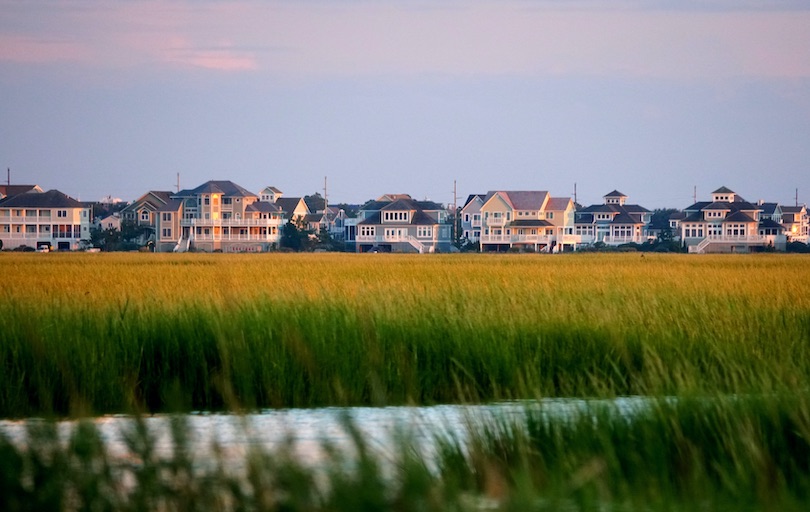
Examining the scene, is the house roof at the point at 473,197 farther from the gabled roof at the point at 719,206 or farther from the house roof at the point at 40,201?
the house roof at the point at 40,201

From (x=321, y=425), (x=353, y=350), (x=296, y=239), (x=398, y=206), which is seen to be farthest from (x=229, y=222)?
(x=321, y=425)

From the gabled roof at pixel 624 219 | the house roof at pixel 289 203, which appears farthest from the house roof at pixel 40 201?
the gabled roof at pixel 624 219

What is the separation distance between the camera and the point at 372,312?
13.6 metres

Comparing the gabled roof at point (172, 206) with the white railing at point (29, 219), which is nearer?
the white railing at point (29, 219)

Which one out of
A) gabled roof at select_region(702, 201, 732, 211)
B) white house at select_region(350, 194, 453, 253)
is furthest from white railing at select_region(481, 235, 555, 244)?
gabled roof at select_region(702, 201, 732, 211)

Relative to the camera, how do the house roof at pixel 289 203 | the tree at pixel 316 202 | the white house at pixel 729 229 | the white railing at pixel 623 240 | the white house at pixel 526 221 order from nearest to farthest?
1. the white house at pixel 729 229
2. the white house at pixel 526 221
3. the white railing at pixel 623 240
4. the house roof at pixel 289 203
5. the tree at pixel 316 202

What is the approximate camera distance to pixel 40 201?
119 meters

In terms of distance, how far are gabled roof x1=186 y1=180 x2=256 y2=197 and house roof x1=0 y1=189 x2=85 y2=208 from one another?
45.9 ft

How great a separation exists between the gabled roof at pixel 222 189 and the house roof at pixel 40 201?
45.9 feet

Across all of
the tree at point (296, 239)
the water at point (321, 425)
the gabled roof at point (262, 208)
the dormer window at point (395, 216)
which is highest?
the gabled roof at point (262, 208)

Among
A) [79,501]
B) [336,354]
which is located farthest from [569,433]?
[336,354]

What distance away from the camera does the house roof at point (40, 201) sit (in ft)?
389

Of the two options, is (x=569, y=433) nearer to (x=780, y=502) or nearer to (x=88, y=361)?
(x=780, y=502)

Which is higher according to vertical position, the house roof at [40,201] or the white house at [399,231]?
the house roof at [40,201]
